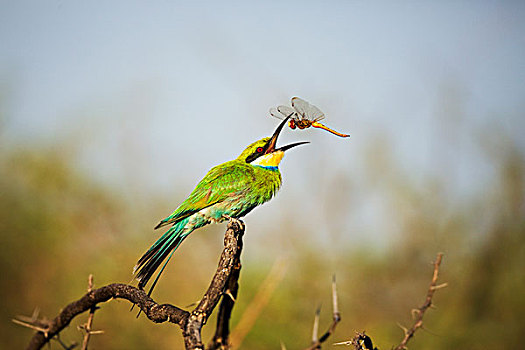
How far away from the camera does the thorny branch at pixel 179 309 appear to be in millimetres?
732

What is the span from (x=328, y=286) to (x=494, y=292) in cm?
117

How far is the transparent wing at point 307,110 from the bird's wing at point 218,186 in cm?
33

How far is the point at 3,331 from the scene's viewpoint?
3115mm

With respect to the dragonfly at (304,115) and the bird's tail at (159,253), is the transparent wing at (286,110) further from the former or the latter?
the bird's tail at (159,253)

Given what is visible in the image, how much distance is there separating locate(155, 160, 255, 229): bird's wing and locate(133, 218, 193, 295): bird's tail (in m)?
0.04

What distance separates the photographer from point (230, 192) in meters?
1.79

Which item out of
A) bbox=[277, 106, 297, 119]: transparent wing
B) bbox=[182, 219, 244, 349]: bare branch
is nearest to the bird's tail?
bbox=[182, 219, 244, 349]: bare branch

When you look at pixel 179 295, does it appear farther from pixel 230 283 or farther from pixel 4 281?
pixel 230 283

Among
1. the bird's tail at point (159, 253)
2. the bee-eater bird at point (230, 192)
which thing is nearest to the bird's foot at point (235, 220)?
the bee-eater bird at point (230, 192)

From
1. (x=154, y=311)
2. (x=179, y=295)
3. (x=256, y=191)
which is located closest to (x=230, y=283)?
(x=154, y=311)

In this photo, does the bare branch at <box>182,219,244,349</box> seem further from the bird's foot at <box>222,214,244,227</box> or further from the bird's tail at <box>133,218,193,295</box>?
the bird's tail at <box>133,218,193,295</box>

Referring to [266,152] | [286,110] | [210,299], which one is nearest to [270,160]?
[266,152]

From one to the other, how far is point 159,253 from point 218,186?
37 cm

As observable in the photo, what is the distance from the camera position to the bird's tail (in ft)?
4.45
